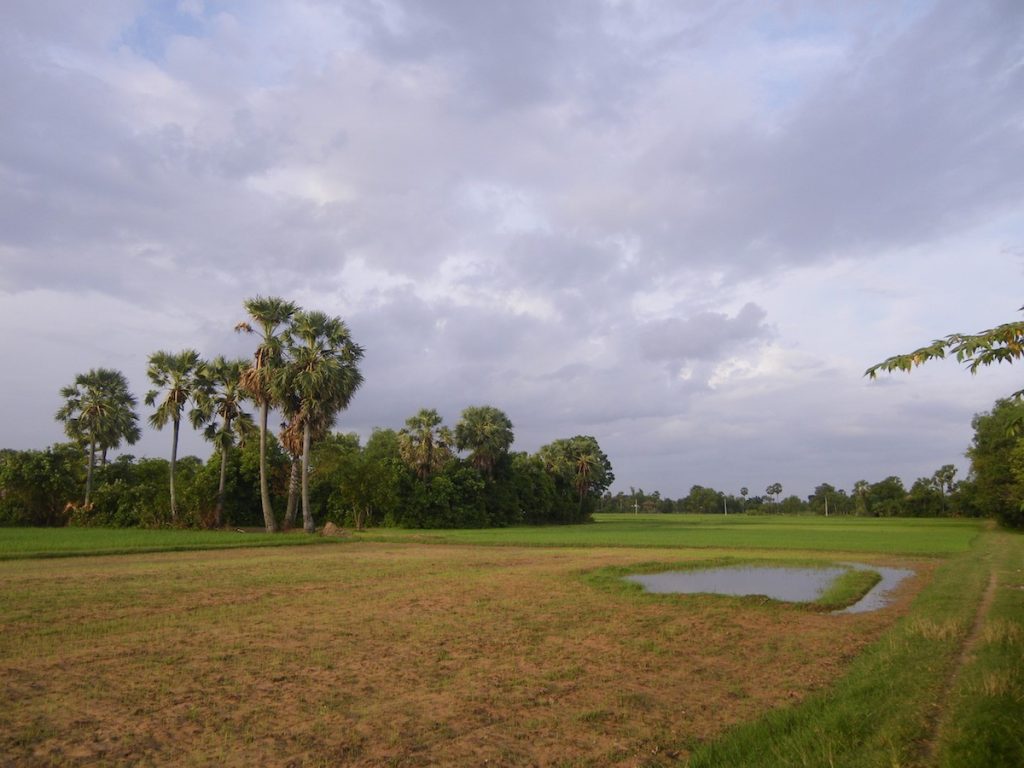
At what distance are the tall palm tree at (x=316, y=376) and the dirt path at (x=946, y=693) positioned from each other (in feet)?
128

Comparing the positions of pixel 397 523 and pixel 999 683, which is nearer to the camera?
pixel 999 683

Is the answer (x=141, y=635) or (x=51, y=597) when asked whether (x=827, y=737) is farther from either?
(x=51, y=597)

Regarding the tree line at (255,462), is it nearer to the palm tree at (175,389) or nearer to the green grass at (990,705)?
the palm tree at (175,389)

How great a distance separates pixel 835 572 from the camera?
25375mm

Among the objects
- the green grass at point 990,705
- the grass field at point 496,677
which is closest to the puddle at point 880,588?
the grass field at point 496,677

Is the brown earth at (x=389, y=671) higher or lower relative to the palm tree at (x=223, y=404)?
lower

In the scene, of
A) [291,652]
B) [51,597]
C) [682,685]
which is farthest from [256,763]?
[51,597]

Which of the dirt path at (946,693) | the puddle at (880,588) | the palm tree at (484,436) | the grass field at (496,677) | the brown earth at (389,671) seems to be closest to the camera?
the dirt path at (946,693)

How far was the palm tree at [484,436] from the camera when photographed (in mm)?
73938

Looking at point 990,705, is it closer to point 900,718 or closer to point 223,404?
point 900,718

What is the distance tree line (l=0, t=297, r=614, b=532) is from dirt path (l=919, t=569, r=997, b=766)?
39.1 m

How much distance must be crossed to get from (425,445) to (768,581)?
46.4 metres

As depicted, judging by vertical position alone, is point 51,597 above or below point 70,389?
below

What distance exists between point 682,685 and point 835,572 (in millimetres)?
19014
